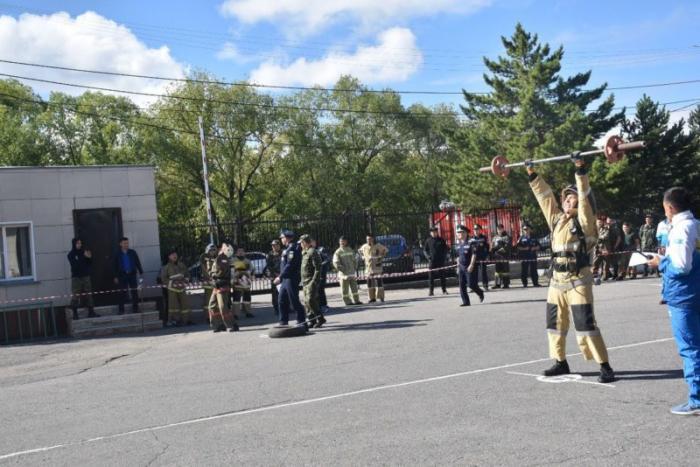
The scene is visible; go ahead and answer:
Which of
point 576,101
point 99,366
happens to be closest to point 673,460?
point 99,366

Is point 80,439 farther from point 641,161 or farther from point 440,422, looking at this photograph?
point 641,161

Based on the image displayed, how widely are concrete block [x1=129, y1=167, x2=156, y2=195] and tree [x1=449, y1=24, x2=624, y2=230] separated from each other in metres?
19.6

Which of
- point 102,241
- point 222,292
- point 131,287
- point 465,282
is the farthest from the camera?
point 102,241

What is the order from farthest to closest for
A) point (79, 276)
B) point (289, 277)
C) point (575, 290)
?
1. point (79, 276)
2. point (289, 277)
3. point (575, 290)

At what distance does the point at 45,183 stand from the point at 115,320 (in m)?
3.64

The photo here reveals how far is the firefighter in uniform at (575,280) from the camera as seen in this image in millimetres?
7426

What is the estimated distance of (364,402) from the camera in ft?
23.9

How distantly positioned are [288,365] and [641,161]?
31137 mm

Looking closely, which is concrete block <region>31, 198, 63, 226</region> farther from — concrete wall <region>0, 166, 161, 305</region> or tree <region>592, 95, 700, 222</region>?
tree <region>592, 95, 700, 222</region>

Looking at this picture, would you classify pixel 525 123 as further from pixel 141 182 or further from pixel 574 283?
pixel 574 283

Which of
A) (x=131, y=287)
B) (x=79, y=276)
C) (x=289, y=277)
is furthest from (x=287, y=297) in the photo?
(x=79, y=276)

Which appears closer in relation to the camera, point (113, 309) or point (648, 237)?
point (113, 309)

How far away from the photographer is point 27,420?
778 centimetres

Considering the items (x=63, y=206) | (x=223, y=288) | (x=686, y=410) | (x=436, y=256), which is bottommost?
(x=686, y=410)
